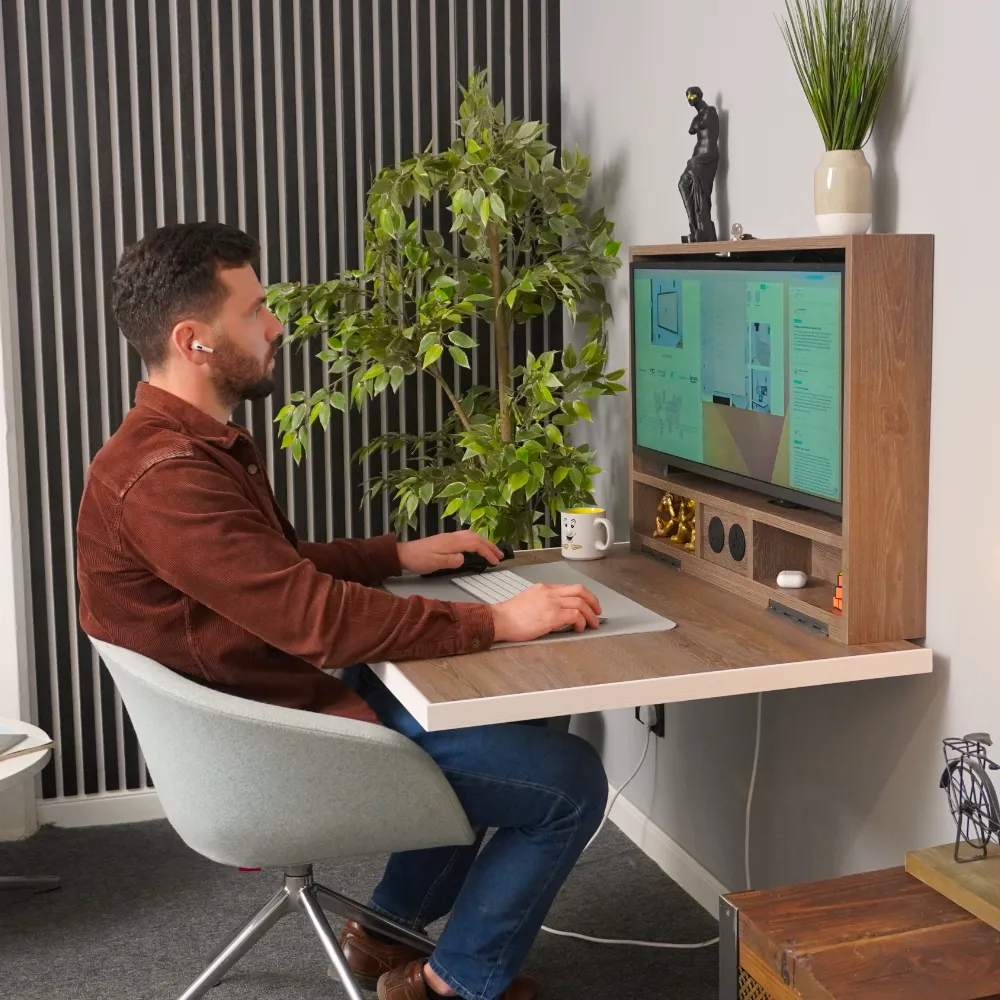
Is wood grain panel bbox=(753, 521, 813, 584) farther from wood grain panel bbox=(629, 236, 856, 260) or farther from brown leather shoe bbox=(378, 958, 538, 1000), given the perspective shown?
brown leather shoe bbox=(378, 958, 538, 1000)

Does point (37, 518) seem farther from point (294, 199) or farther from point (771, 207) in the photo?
point (771, 207)

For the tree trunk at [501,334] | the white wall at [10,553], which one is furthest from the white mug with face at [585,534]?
the white wall at [10,553]

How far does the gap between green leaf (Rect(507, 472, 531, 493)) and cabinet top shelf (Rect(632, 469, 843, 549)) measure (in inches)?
8.9

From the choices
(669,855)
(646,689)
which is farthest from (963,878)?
(669,855)

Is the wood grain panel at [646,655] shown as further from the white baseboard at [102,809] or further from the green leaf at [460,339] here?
the white baseboard at [102,809]

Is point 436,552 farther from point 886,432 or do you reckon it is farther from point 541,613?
point 886,432

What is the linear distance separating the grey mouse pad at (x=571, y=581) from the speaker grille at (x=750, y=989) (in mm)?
550

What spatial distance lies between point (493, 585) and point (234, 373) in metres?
A: 0.60

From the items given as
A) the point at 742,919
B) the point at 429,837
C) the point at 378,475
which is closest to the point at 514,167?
the point at 378,475

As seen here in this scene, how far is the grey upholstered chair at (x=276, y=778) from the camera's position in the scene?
1962 mm

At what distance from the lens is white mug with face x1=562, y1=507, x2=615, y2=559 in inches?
106

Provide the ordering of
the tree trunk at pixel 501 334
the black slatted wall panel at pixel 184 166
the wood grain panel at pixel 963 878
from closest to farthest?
the wood grain panel at pixel 963 878 → the tree trunk at pixel 501 334 → the black slatted wall panel at pixel 184 166

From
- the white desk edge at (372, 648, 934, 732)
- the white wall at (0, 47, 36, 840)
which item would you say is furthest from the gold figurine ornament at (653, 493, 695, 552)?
the white wall at (0, 47, 36, 840)

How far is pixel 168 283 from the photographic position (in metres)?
2.19
